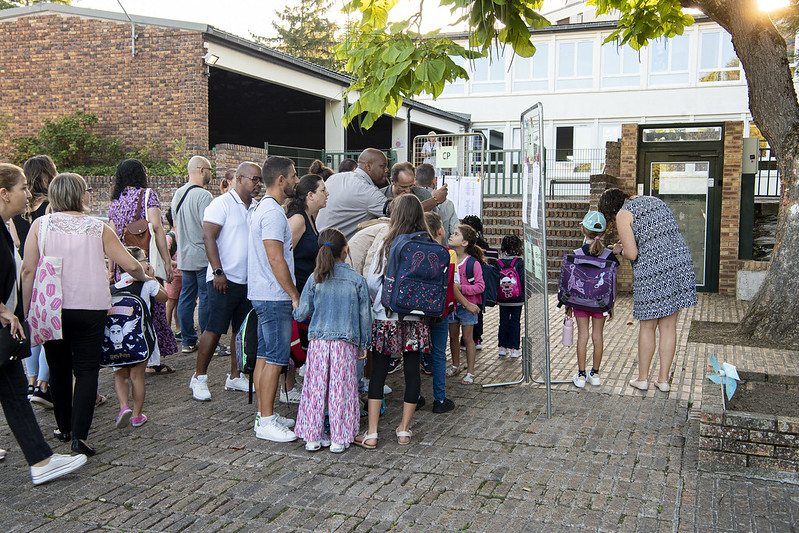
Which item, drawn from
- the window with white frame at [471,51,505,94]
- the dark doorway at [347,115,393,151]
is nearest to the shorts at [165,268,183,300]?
the dark doorway at [347,115,393,151]

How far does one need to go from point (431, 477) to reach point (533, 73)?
1168 inches

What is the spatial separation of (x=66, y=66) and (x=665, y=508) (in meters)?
17.8

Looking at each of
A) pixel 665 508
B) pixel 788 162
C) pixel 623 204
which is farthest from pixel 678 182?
pixel 665 508

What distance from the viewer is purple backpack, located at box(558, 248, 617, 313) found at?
6.07 metres

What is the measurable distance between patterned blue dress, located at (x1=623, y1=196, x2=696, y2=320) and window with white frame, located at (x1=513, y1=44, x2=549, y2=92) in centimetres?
2671

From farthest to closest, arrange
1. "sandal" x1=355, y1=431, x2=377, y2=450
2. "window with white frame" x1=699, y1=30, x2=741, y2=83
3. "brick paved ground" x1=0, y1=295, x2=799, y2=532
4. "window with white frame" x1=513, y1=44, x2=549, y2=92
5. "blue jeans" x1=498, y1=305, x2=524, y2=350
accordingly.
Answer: "window with white frame" x1=513, y1=44, x2=549, y2=92
"window with white frame" x1=699, y1=30, x2=741, y2=83
"blue jeans" x1=498, y1=305, x2=524, y2=350
"sandal" x1=355, y1=431, x2=377, y2=450
"brick paved ground" x1=0, y1=295, x2=799, y2=532

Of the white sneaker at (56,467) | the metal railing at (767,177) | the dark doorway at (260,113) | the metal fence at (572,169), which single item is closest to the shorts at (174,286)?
the white sneaker at (56,467)

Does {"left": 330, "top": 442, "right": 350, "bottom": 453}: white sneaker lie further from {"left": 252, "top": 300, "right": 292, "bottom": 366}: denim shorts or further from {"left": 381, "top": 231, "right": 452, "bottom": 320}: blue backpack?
{"left": 381, "top": 231, "right": 452, "bottom": 320}: blue backpack

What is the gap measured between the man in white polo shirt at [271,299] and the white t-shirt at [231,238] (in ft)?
3.00

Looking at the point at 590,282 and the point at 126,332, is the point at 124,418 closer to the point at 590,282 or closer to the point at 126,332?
the point at 126,332

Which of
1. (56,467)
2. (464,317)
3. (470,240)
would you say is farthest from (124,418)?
(470,240)

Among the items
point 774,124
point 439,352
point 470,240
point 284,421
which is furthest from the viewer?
point 774,124

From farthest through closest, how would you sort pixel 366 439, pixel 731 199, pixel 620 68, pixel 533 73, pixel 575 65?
pixel 533 73 → pixel 575 65 → pixel 620 68 → pixel 731 199 → pixel 366 439

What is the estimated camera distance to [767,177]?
12.5m
